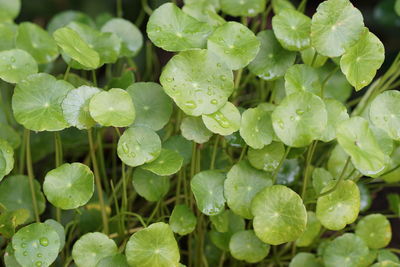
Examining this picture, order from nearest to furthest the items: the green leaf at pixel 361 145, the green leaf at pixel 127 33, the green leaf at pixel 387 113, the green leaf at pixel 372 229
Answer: the green leaf at pixel 361 145
the green leaf at pixel 387 113
the green leaf at pixel 372 229
the green leaf at pixel 127 33

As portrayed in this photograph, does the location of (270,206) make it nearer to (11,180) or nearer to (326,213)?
(326,213)

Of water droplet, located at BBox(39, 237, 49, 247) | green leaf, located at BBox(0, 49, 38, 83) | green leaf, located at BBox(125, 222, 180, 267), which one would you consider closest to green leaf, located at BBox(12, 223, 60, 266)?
water droplet, located at BBox(39, 237, 49, 247)

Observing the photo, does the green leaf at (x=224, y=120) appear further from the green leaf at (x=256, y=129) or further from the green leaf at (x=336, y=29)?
the green leaf at (x=336, y=29)

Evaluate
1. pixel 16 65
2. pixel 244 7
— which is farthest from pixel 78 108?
pixel 244 7

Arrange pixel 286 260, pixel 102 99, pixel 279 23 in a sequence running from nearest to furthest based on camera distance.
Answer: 1. pixel 102 99
2. pixel 279 23
3. pixel 286 260

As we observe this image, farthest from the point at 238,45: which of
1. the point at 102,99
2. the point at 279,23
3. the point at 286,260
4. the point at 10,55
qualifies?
the point at 286,260

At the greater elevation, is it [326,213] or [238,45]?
[238,45]

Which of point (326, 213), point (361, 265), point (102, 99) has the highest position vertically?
point (102, 99)

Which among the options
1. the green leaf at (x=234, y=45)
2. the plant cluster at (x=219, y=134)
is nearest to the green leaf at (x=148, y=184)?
the plant cluster at (x=219, y=134)
